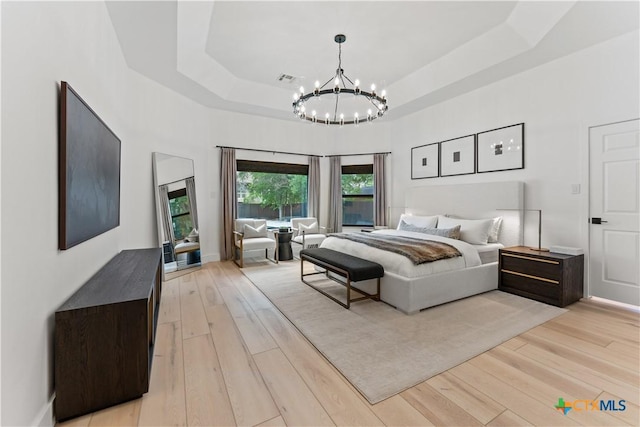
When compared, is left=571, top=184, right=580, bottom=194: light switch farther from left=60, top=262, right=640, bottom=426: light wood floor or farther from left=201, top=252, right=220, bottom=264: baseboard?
left=201, top=252, right=220, bottom=264: baseboard

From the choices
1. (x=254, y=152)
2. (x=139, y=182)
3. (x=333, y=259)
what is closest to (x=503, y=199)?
(x=333, y=259)

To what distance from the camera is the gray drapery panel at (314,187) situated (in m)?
6.51

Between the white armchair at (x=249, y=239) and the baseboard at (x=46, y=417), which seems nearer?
the baseboard at (x=46, y=417)

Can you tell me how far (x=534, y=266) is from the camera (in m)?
3.32

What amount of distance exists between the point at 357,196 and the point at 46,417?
19.7 ft

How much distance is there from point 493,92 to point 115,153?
17.3ft

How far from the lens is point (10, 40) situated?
46.4 inches

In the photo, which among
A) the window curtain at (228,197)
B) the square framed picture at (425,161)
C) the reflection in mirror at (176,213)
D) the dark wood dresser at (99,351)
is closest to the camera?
the dark wood dresser at (99,351)

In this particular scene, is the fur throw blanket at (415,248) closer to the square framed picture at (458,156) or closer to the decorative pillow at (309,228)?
the square framed picture at (458,156)

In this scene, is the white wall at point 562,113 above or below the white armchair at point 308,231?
above

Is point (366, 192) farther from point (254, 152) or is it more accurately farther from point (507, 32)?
point (507, 32)

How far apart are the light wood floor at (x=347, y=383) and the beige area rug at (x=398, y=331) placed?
0.08 m

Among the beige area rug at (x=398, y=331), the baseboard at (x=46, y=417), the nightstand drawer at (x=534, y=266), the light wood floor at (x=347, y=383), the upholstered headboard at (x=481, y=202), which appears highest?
the upholstered headboard at (x=481, y=202)

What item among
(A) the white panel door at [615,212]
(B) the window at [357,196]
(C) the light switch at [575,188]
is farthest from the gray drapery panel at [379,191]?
(A) the white panel door at [615,212]
